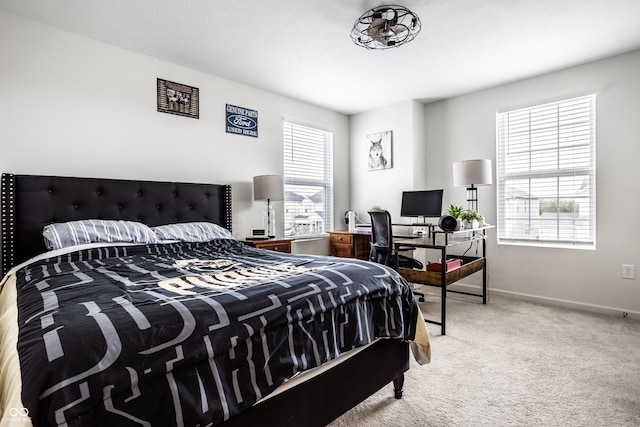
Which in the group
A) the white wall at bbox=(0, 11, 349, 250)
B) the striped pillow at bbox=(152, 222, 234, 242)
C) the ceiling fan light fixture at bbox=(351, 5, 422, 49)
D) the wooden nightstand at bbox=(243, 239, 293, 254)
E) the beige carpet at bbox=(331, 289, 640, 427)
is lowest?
the beige carpet at bbox=(331, 289, 640, 427)

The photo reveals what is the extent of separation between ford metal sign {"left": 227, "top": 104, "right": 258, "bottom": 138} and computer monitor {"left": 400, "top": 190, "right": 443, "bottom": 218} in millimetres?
1950

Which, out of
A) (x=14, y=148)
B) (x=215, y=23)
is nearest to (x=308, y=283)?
(x=215, y=23)

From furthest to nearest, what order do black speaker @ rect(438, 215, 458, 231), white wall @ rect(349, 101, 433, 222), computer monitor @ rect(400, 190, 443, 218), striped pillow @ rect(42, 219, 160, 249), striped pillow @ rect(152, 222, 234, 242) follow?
1. white wall @ rect(349, 101, 433, 222)
2. computer monitor @ rect(400, 190, 443, 218)
3. black speaker @ rect(438, 215, 458, 231)
4. striped pillow @ rect(152, 222, 234, 242)
5. striped pillow @ rect(42, 219, 160, 249)

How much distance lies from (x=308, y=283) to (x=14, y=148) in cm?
246

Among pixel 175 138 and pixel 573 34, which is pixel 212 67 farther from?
pixel 573 34

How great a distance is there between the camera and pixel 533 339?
8.75ft

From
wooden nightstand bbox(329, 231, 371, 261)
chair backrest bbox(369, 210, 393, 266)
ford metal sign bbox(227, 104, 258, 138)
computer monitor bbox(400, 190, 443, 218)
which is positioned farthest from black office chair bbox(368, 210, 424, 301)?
ford metal sign bbox(227, 104, 258, 138)

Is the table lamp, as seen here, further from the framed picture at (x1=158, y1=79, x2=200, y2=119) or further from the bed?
the bed

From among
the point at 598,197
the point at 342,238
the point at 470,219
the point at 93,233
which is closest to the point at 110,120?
the point at 93,233

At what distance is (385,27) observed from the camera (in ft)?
8.05

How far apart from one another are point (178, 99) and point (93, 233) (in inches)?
61.7

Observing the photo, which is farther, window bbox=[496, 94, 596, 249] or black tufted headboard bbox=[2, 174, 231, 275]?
window bbox=[496, 94, 596, 249]

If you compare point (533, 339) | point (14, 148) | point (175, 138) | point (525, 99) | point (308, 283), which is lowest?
point (533, 339)

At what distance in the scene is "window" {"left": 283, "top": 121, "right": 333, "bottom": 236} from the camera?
4.30 m
